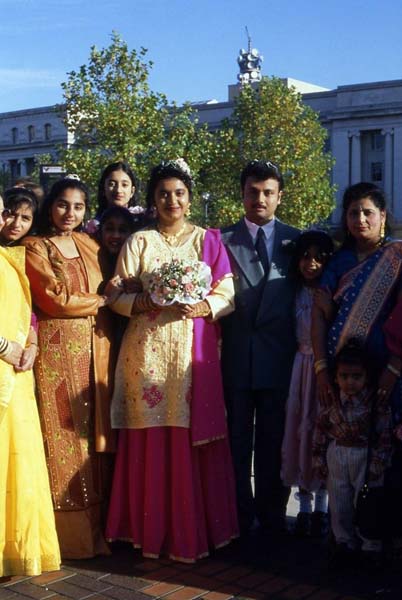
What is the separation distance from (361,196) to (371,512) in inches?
71.5

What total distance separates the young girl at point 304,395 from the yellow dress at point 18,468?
1.63 m

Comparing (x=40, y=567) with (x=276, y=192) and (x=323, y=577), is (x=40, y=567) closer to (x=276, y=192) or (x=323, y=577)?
(x=323, y=577)

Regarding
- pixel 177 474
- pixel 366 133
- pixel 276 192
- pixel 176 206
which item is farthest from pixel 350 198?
pixel 366 133

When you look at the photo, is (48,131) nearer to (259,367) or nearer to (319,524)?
(259,367)

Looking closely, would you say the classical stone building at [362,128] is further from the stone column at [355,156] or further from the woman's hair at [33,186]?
the woman's hair at [33,186]

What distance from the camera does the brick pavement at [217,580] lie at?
4516mm

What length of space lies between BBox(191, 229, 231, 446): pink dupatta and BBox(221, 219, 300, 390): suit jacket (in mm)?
236

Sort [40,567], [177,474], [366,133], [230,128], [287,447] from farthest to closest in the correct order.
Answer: [366,133], [230,128], [287,447], [177,474], [40,567]

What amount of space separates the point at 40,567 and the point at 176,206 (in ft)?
7.40

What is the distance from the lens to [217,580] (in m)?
4.75

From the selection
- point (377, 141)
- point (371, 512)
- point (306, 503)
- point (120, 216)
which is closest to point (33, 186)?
point (120, 216)

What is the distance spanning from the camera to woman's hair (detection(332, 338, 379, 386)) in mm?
4824

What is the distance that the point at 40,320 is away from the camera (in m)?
5.14

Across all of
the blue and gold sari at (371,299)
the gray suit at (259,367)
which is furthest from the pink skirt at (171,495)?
the blue and gold sari at (371,299)
